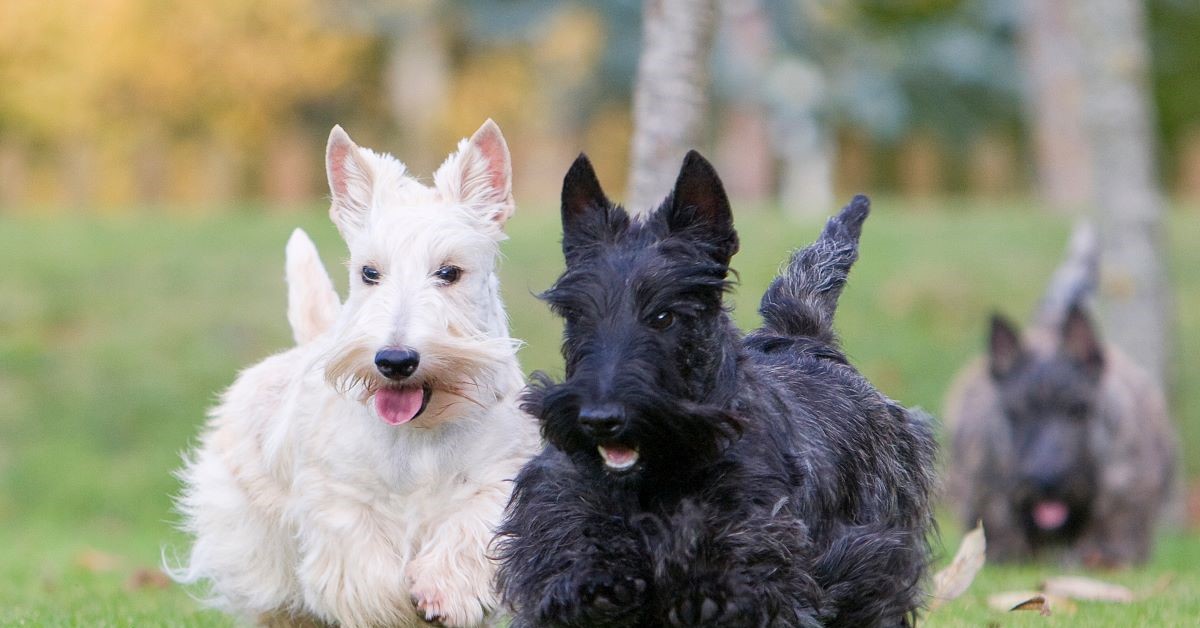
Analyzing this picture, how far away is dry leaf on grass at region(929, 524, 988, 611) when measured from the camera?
627 centimetres

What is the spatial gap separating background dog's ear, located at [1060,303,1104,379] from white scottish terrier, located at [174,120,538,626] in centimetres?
516

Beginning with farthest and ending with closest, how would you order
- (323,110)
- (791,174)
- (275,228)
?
1. (323,110)
2. (791,174)
3. (275,228)

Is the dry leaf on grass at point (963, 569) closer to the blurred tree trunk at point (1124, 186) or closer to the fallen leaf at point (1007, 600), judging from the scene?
the fallen leaf at point (1007, 600)

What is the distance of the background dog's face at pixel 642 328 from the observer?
13.7 feet

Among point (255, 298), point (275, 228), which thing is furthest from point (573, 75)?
point (255, 298)

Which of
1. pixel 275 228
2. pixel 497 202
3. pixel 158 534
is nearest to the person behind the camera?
A: pixel 497 202

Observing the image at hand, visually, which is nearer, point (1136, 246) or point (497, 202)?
point (497, 202)

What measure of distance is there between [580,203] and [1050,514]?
6.33 meters

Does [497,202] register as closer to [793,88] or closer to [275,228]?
[275,228]

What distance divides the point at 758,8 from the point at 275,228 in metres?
10.6

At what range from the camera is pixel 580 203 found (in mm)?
4598

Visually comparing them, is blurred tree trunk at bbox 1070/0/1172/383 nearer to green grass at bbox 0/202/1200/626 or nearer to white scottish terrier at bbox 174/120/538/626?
green grass at bbox 0/202/1200/626

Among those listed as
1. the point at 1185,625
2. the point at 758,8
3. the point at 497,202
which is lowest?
the point at 1185,625

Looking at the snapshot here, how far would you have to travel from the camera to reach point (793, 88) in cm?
2770
